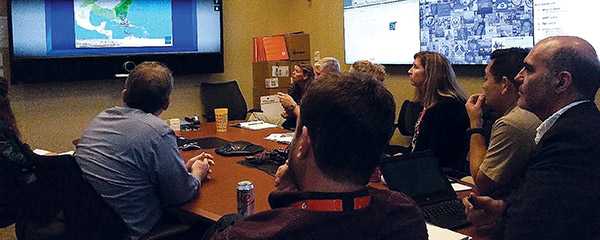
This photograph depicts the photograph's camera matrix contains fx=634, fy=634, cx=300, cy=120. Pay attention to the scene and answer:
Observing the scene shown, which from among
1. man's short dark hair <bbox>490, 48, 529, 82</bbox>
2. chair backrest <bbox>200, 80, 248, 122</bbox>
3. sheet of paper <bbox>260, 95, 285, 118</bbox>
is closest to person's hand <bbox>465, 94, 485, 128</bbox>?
man's short dark hair <bbox>490, 48, 529, 82</bbox>

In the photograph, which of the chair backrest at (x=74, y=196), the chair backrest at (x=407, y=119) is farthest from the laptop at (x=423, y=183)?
the chair backrest at (x=407, y=119)

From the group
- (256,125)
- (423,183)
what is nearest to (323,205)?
(423,183)

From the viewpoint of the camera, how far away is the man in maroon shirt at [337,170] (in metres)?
1.26

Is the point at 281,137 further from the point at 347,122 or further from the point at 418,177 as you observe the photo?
the point at 347,122

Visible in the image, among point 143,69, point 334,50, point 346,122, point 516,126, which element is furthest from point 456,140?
point 334,50

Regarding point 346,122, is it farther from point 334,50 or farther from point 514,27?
point 334,50

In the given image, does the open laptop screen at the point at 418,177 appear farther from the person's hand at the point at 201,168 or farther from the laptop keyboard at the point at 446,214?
the person's hand at the point at 201,168

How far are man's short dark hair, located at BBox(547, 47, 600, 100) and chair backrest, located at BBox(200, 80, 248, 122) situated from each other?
469cm

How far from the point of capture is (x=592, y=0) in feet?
12.6

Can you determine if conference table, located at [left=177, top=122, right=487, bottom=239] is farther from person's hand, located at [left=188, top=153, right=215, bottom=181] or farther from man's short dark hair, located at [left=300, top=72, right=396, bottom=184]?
man's short dark hair, located at [left=300, top=72, right=396, bottom=184]

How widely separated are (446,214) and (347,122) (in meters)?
1.11

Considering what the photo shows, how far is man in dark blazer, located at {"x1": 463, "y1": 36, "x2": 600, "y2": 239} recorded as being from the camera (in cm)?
174

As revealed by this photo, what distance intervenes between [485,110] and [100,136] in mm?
1755

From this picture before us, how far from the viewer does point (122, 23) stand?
591 cm
